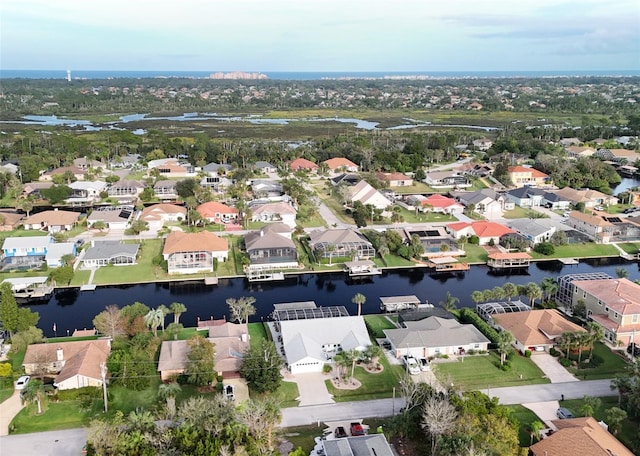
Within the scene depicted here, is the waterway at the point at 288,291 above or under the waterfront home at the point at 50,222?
under

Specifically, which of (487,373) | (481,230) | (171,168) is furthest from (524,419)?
(171,168)

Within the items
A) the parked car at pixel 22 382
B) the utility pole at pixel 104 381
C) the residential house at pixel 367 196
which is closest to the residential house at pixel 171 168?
the residential house at pixel 367 196

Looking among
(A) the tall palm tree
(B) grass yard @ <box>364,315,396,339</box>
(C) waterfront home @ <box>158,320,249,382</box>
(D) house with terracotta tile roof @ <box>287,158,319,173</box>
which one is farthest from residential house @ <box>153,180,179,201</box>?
(B) grass yard @ <box>364,315,396,339</box>

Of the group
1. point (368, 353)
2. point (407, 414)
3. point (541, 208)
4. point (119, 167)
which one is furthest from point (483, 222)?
point (119, 167)

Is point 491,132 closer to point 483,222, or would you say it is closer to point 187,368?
point 483,222

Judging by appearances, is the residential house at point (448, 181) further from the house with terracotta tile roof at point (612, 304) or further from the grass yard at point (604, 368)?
the grass yard at point (604, 368)

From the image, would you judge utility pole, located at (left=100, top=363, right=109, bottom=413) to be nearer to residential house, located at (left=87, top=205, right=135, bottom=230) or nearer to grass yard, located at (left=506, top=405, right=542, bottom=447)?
grass yard, located at (left=506, top=405, right=542, bottom=447)
